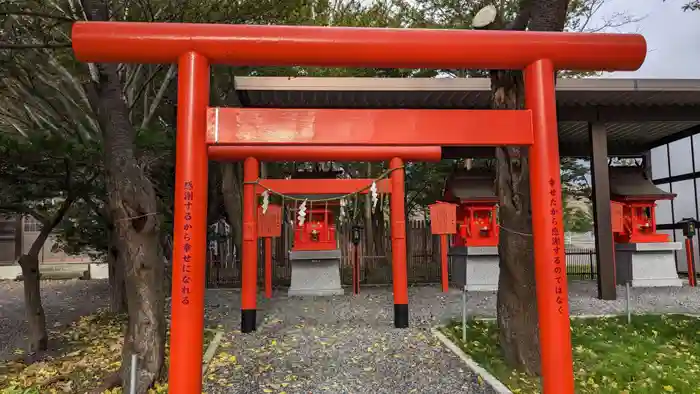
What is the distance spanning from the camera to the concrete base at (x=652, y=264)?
11906 mm

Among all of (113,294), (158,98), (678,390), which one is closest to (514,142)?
(678,390)

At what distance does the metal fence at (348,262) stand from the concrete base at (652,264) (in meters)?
3.03

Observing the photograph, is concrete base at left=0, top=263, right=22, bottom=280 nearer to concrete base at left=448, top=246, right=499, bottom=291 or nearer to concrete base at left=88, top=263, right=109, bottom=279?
concrete base at left=88, top=263, right=109, bottom=279

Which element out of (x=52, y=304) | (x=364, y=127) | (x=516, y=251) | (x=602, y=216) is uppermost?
(x=364, y=127)

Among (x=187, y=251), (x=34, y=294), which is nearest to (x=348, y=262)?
(x=34, y=294)

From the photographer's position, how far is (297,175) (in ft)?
40.7

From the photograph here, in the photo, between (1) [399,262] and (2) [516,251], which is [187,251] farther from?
(1) [399,262]

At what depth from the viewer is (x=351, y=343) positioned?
6785 mm

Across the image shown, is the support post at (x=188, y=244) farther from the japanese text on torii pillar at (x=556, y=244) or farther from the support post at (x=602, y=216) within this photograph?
the support post at (x=602, y=216)

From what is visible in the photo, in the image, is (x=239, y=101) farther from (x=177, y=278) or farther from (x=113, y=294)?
(x=177, y=278)

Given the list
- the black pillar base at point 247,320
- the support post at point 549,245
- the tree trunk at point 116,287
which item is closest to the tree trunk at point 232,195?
the tree trunk at point 116,287

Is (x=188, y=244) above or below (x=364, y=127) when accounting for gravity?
below

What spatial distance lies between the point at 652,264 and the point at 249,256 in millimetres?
10149

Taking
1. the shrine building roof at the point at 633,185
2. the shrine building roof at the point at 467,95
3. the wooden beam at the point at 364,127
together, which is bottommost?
the wooden beam at the point at 364,127
